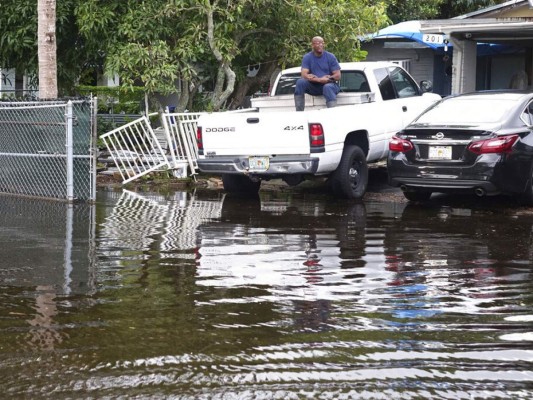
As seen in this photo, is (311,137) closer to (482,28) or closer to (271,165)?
(271,165)

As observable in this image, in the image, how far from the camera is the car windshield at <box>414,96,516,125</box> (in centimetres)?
1294

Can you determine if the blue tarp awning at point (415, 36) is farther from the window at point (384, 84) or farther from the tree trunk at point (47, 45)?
the tree trunk at point (47, 45)

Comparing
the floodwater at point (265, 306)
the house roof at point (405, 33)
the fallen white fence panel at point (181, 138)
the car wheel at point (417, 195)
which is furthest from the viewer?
the house roof at point (405, 33)

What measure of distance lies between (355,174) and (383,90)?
5.63ft

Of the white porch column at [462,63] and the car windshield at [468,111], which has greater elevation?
the white porch column at [462,63]

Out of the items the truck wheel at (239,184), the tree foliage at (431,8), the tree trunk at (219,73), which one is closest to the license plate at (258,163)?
the truck wheel at (239,184)

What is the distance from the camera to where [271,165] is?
1361 centimetres

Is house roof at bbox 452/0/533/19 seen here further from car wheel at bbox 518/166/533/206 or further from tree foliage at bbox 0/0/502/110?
car wheel at bbox 518/166/533/206

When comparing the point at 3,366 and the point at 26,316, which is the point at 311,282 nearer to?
the point at 26,316

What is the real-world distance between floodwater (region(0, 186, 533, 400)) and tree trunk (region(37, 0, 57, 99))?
14.4ft

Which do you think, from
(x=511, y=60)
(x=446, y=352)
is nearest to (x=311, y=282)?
(x=446, y=352)

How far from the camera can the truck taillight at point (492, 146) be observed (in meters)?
12.4

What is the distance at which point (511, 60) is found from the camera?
27078 mm

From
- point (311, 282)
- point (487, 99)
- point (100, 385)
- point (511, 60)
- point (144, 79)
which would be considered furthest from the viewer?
point (511, 60)
